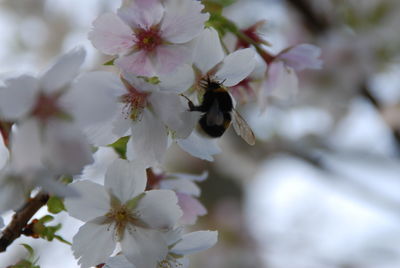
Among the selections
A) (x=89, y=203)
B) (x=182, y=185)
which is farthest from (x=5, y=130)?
(x=182, y=185)

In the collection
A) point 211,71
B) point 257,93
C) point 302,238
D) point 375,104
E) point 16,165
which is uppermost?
point 302,238

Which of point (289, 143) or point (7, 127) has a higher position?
point (289, 143)

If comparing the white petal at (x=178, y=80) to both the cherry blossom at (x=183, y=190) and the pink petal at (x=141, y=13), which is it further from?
the cherry blossom at (x=183, y=190)

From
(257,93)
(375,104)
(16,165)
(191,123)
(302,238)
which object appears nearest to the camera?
(16,165)

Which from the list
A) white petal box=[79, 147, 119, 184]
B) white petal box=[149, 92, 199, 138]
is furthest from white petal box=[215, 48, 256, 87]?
white petal box=[79, 147, 119, 184]

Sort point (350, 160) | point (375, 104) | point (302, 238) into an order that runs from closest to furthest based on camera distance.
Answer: point (375, 104)
point (350, 160)
point (302, 238)

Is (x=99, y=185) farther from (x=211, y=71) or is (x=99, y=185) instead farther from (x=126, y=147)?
(x=211, y=71)

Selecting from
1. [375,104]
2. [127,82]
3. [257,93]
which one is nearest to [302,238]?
[375,104]

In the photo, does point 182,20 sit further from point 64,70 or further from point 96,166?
point 96,166
